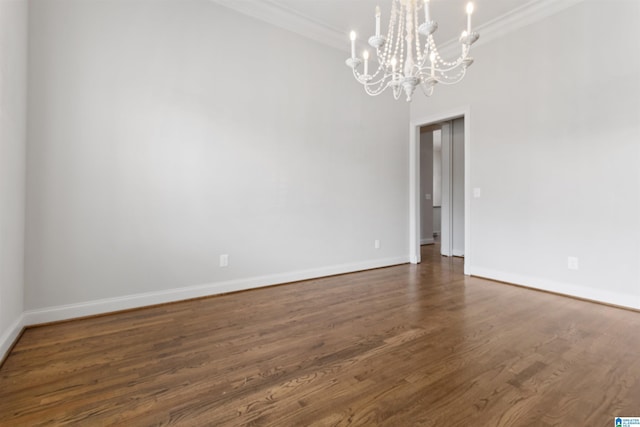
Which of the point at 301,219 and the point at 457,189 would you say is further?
the point at 457,189

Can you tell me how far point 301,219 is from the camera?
348 cm

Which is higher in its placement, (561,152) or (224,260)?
(561,152)

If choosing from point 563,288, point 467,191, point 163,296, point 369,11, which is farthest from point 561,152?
point 163,296

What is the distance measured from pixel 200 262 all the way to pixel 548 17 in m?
4.42

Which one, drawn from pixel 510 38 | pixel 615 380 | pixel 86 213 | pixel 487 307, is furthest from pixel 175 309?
pixel 510 38

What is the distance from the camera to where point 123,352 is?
178 centimetres

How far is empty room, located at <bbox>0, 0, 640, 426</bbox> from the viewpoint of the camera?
4.75 ft

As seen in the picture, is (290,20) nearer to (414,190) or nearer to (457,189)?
(414,190)

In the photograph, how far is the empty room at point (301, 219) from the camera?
145cm

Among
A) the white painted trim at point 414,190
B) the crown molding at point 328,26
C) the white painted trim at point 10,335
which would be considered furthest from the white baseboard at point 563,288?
the white painted trim at point 10,335

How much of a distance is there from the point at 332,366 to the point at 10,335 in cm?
204

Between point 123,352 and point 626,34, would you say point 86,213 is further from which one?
point 626,34

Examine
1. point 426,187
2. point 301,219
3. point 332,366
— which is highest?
point 426,187

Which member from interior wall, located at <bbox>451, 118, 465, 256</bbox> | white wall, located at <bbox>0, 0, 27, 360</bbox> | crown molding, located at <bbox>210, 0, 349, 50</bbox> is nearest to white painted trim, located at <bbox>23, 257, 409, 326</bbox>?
white wall, located at <bbox>0, 0, 27, 360</bbox>
